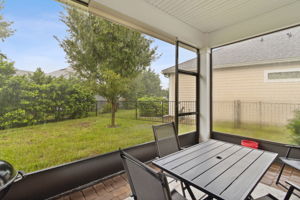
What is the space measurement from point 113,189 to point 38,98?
166cm

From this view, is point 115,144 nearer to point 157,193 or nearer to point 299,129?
point 157,193

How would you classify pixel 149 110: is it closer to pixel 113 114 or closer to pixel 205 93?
pixel 113 114

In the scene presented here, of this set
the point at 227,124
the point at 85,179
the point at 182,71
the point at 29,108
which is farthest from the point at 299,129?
the point at 29,108

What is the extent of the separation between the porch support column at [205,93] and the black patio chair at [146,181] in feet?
10.5

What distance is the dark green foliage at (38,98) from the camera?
1.71 m

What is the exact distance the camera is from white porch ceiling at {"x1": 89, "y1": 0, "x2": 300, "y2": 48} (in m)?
Result: 2.35

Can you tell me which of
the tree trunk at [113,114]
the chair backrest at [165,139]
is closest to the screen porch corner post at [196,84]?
the chair backrest at [165,139]

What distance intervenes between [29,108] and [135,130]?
5.82 ft

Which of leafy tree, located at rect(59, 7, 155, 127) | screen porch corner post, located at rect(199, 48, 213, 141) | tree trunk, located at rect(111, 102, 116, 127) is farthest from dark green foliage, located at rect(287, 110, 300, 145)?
tree trunk, located at rect(111, 102, 116, 127)

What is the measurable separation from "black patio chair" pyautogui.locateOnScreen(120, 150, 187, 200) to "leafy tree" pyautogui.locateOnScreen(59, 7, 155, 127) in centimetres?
179

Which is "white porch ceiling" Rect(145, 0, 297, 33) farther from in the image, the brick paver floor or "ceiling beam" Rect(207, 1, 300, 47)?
the brick paver floor

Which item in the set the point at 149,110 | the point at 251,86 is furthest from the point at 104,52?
the point at 251,86

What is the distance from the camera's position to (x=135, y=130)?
9.80ft

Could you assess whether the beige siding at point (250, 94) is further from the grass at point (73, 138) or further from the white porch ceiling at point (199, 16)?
the white porch ceiling at point (199, 16)
